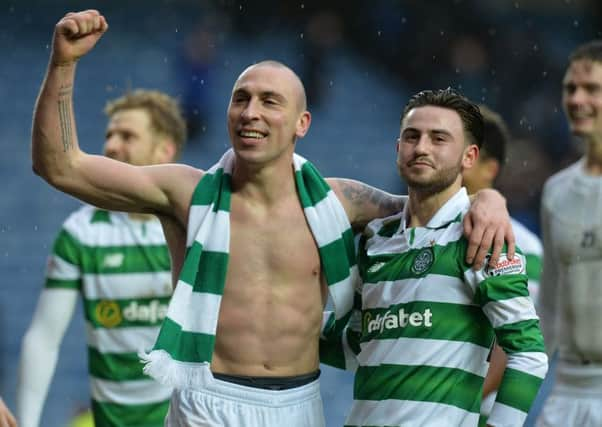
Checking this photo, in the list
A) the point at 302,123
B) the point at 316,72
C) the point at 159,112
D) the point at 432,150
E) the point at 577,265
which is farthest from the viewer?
the point at 316,72

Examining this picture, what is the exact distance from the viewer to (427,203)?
375 centimetres

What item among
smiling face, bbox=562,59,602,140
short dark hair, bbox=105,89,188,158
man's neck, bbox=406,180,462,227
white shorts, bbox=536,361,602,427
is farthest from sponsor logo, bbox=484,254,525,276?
short dark hair, bbox=105,89,188,158

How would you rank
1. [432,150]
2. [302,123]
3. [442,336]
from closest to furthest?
[442,336] < [432,150] < [302,123]

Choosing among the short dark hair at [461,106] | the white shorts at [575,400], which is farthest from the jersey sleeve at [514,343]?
the white shorts at [575,400]

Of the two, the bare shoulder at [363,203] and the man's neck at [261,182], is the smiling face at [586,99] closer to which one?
the bare shoulder at [363,203]

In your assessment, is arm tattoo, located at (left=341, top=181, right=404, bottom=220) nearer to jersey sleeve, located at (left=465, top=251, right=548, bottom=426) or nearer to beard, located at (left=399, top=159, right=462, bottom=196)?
beard, located at (left=399, top=159, right=462, bottom=196)

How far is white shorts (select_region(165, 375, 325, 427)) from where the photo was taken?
12.2 feet

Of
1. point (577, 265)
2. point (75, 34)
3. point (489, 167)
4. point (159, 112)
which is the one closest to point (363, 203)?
point (75, 34)

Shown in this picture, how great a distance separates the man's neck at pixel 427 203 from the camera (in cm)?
374

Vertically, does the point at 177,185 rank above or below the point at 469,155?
below

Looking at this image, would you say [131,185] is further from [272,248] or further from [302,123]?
[302,123]

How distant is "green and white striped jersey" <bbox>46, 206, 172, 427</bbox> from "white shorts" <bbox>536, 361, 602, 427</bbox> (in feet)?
5.37

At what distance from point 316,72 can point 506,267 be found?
23.7 feet

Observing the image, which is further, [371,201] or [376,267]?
[371,201]
